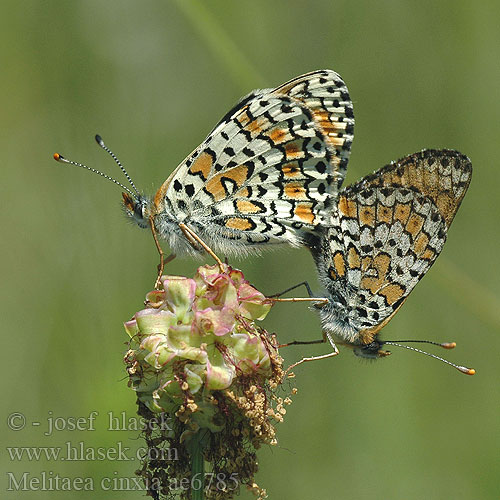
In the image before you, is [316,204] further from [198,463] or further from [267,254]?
[198,463]

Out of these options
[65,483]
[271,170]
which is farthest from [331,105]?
[65,483]

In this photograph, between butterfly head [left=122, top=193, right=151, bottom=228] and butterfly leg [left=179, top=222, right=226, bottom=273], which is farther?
butterfly head [left=122, top=193, right=151, bottom=228]

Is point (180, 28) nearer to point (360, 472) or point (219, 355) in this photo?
point (360, 472)

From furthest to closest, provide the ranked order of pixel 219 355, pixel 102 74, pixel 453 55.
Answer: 1. pixel 453 55
2. pixel 102 74
3. pixel 219 355

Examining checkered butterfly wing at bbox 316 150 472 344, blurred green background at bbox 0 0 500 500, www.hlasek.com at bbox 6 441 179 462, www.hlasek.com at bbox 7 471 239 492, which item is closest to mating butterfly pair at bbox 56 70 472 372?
checkered butterfly wing at bbox 316 150 472 344

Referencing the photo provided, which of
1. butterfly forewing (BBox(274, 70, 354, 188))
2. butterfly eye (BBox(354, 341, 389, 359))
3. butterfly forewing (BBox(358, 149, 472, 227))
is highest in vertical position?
butterfly forewing (BBox(274, 70, 354, 188))

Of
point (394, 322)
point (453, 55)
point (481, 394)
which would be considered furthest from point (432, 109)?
point (481, 394)

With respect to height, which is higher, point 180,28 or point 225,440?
point 180,28

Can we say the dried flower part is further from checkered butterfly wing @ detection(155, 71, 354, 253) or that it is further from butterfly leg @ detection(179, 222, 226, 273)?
checkered butterfly wing @ detection(155, 71, 354, 253)
